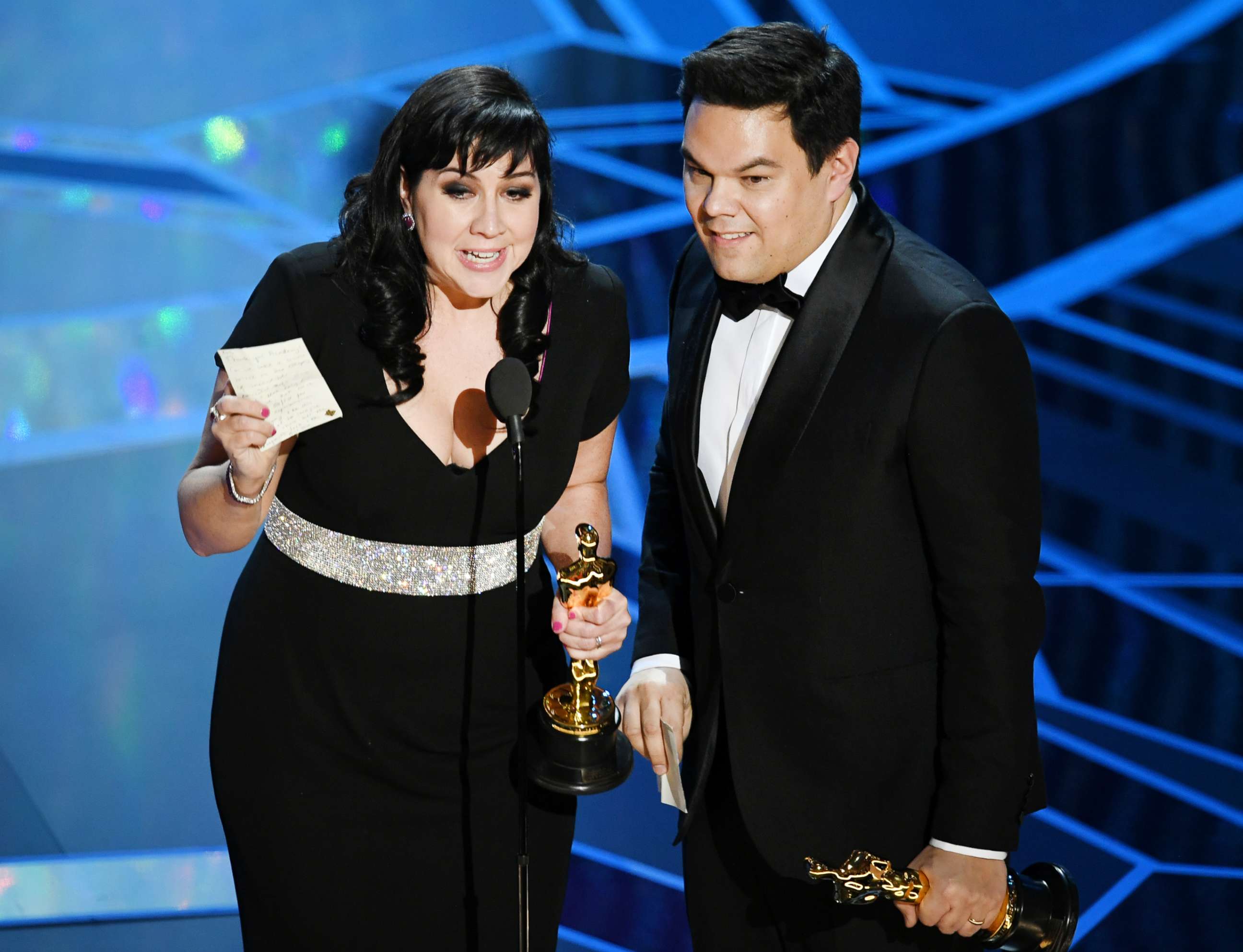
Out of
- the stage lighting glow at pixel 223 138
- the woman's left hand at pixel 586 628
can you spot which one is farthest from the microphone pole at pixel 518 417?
the stage lighting glow at pixel 223 138

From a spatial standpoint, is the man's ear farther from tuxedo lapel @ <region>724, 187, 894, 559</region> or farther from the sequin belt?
the sequin belt

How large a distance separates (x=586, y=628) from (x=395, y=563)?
49cm

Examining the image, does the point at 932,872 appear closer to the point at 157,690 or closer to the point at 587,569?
the point at 587,569

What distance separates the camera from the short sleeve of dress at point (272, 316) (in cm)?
203

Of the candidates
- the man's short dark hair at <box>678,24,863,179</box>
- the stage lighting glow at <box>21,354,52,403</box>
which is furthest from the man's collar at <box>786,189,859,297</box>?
the stage lighting glow at <box>21,354,52,403</box>

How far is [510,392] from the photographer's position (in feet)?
5.16

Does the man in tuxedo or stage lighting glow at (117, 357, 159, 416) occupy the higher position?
the man in tuxedo

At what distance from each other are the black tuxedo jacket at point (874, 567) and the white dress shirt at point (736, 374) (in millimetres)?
25

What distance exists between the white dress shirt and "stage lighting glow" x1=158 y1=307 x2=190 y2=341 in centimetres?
342

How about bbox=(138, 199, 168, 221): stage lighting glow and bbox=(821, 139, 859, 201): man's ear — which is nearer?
bbox=(821, 139, 859, 201): man's ear

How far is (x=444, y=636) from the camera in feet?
6.79

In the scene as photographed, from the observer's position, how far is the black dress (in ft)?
6.70

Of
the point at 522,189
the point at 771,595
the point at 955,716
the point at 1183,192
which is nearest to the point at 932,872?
the point at 955,716

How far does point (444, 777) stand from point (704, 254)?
1.02 metres
